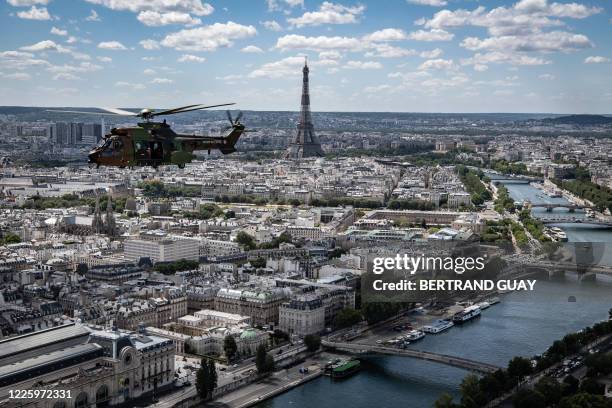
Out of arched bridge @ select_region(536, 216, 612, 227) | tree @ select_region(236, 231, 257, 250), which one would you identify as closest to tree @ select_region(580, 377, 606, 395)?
tree @ select_region(236, 231, 257, 250)

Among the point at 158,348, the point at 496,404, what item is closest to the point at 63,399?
the point at 158,348

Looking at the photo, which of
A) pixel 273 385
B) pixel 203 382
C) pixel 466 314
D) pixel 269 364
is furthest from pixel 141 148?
pixel 466 314

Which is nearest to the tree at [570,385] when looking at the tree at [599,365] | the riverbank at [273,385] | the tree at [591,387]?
the tree at [591,387]

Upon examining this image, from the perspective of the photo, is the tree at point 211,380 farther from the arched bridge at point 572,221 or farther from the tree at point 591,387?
the arched bridge at point 572,221

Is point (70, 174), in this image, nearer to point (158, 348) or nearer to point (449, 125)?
point (158, 348)

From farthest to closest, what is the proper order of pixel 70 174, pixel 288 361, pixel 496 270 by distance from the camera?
pixel 70 174
pixel 496 270
pixel 288 361

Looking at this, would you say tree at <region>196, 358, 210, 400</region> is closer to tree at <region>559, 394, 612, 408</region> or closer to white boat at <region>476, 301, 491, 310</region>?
tree at <region>559, 394, 612, 408</region>
